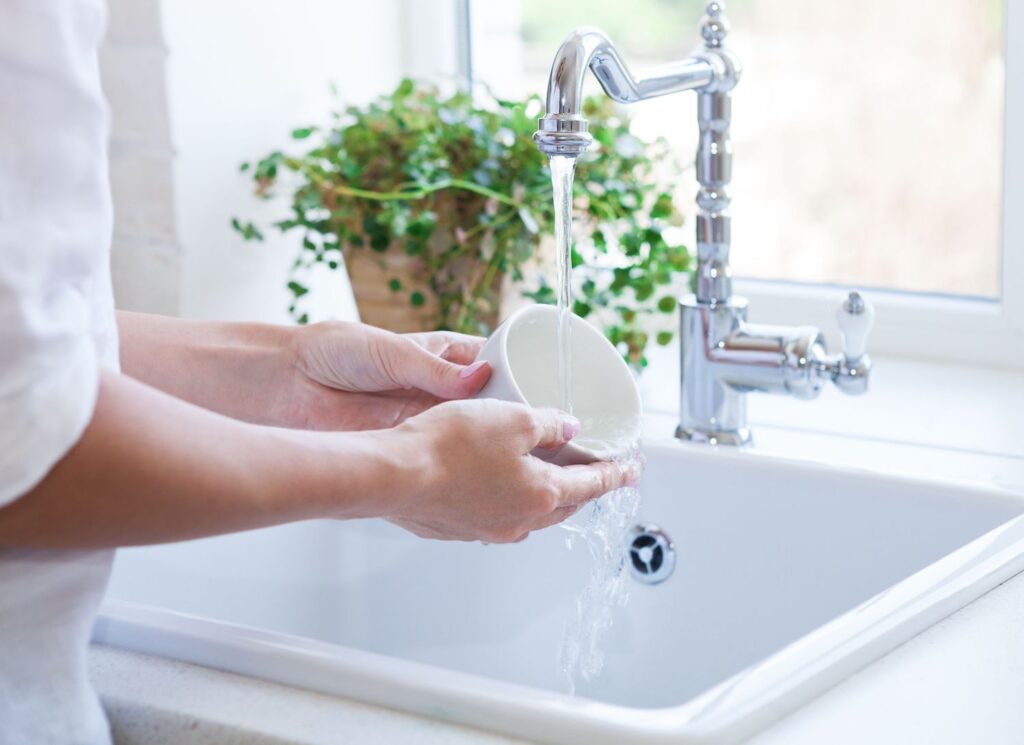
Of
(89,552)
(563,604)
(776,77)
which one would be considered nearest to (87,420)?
(89,552)

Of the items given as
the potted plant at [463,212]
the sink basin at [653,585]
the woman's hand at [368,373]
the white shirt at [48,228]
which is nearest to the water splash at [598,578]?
the sink basin at [653,585]

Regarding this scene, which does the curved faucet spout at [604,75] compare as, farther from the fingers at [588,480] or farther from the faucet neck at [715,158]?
the fingers at [588,480]

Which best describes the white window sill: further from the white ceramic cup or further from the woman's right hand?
the woman's right hand

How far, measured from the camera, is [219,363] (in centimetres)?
92

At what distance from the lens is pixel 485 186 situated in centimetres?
125

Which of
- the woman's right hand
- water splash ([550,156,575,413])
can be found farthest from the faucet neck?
the woman's right hand

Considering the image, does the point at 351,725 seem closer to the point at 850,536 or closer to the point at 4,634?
the point at 4,634

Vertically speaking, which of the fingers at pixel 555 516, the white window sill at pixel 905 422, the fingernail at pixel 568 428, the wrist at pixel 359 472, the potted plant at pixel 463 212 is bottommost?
the white window sill at pixel 905 422

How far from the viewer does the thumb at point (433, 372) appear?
2.78 ft

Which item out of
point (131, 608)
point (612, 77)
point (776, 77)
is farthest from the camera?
point (776, 77)

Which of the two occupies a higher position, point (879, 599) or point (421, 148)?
point (421, 148)

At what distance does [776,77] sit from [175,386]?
0.85m

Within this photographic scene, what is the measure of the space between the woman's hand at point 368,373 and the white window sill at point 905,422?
1.00 feet

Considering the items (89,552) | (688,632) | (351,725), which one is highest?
(89,552)
